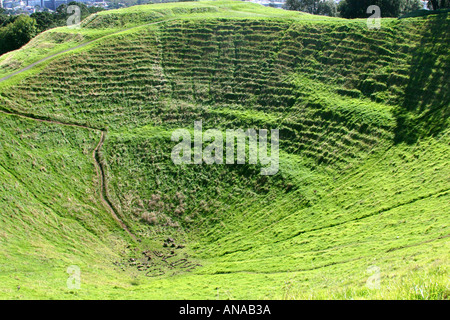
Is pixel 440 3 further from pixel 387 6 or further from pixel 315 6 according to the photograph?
pixel 315 6

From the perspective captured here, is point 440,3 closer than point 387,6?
Yes

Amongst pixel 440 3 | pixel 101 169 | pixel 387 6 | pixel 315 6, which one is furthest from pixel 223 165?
pixel 315 6

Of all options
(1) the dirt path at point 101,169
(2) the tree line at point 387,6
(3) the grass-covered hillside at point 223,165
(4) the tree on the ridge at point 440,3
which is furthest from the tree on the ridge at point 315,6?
(1) the dirt path at point 101,169

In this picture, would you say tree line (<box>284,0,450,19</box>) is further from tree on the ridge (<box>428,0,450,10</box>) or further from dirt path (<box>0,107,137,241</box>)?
dirt path (<box>0,107,137,241</box>)

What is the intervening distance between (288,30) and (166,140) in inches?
1239

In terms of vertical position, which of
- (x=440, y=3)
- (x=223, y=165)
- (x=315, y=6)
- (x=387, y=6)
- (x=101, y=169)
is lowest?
(x=223, y=165)

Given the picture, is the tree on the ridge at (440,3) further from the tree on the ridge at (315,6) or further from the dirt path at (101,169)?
the dirt path at (101,169)

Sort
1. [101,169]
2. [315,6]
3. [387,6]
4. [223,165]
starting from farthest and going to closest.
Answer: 1. [315,6]
2. [387,6]
3. [223,165]
4. [101,169]

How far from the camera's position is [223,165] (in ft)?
177

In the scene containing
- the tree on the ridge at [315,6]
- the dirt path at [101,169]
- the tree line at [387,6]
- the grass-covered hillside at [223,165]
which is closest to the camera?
the grass-covered hillside at [223,165]

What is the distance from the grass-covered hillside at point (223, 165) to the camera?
119 feet

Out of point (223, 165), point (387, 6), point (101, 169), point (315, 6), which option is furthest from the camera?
point (315, 6)

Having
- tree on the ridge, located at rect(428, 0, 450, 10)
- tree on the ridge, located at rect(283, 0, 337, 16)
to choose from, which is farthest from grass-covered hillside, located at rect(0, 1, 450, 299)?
tree on the ridge, located at rect(283, 0, 337, 16)

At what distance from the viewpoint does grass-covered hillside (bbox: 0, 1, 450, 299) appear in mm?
36250
